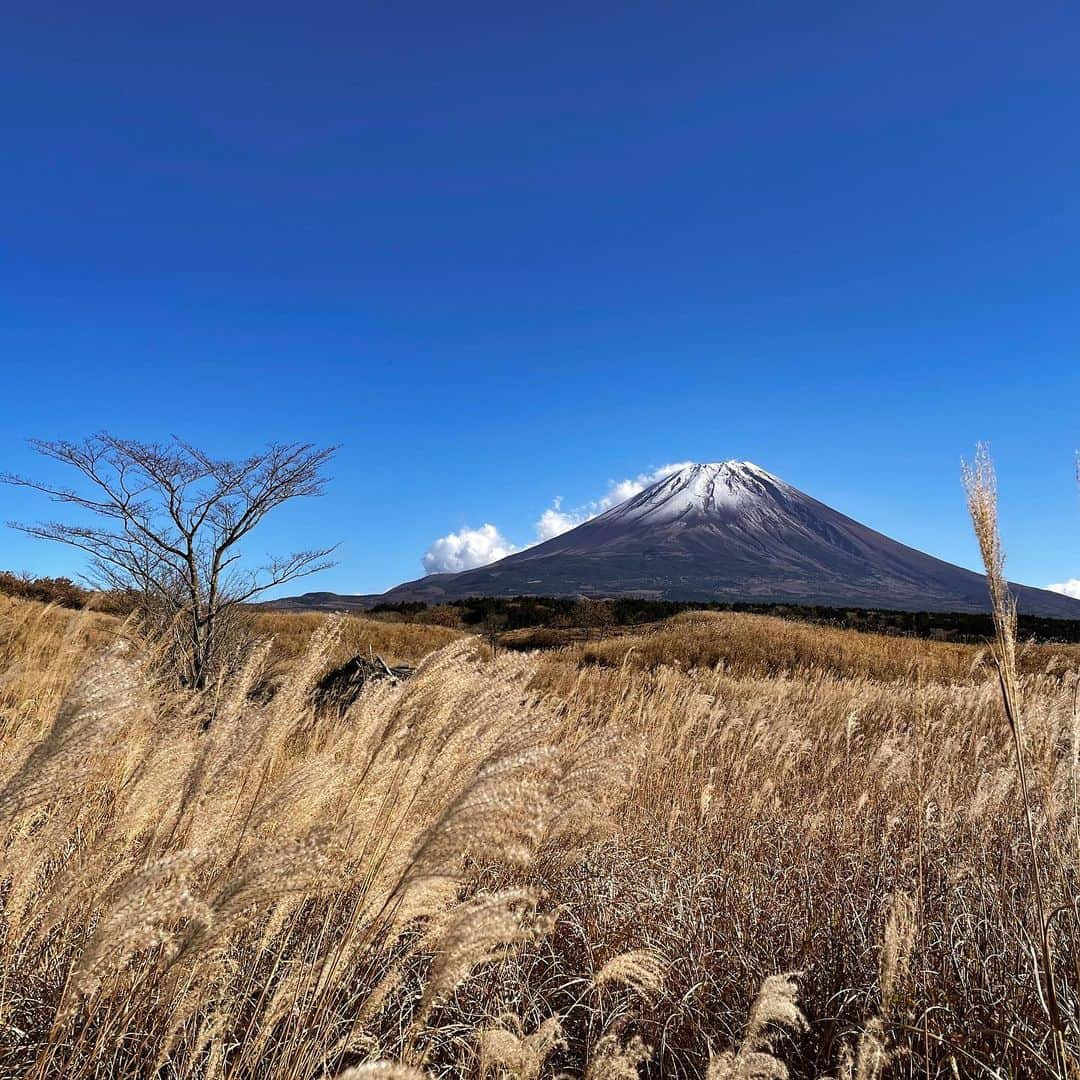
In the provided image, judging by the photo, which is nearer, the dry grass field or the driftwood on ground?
the dry grass field

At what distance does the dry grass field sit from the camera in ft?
4.21

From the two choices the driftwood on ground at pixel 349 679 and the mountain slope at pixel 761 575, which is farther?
the mountain slope at pixel 761 575

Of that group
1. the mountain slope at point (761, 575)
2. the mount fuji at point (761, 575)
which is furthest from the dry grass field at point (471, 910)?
the mount fuji at point (761, 575)

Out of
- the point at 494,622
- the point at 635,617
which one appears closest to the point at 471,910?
the point at 494,622

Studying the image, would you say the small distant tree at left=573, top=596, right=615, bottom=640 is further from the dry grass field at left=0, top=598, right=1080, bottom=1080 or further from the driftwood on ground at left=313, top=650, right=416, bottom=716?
the dry grass field at left=0, top=598, right=1080, bottom=1080

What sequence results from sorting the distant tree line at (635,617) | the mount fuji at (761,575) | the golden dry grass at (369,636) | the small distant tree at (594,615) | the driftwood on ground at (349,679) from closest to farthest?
the driftwood on ground at (349,679) → the golden dry grass at (369,636) → the distant tree line at (635,617) → the small distant tree at (594,615) → the mount fuji at (761,575)

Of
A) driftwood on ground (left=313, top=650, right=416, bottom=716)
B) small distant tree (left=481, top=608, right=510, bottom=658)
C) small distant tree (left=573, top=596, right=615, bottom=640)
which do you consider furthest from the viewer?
small distant tree (left=573, top=596, right=615, bottom=640)

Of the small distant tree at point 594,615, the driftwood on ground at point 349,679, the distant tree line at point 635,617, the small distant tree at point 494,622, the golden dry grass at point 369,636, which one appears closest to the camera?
the driftwood on ground at point 349,679

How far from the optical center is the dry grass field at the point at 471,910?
1.28m

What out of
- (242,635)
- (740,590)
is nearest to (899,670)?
(242,635)

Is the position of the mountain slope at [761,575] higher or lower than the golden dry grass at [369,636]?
higher

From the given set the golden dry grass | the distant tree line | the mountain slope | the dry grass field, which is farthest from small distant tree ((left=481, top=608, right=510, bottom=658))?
the mountain slope

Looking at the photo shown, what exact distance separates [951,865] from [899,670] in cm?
1833

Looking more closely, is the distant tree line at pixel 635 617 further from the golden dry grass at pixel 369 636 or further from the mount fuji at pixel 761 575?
the mount fuji at pixel 761 575
